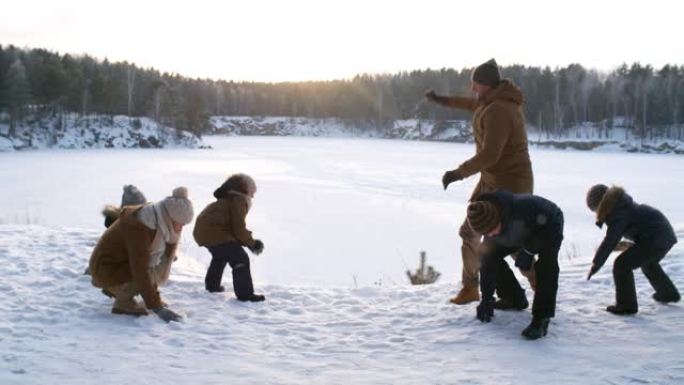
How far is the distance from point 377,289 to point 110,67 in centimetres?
8151

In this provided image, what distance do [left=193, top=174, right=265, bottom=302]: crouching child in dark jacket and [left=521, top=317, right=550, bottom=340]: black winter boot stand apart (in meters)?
2.53

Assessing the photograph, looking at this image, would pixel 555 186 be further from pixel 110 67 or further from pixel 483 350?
pixel 110 67

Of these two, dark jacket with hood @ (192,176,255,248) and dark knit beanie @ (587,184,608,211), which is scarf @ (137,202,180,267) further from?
dark knit beanie @ (587,184,608,211)

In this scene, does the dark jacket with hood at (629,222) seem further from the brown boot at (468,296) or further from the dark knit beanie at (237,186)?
the dark knit beanie at (237,186)

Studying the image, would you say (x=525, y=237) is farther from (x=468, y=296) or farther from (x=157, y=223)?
(x=157, y=223)

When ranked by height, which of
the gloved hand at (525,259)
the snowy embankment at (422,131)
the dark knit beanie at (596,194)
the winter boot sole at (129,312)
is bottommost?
the winter boot sole at (129,312)

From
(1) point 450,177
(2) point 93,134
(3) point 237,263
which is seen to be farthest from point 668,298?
(2) point 93,134

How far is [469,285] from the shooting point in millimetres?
5188

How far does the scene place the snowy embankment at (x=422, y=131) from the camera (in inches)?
2408

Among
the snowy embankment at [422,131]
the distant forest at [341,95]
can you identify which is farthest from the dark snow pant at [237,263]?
the snowy embankment at [422,131]

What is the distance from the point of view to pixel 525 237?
13.8 ft

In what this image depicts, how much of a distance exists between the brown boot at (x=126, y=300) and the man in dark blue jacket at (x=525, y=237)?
2.80 meters

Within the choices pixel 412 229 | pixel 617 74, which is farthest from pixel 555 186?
pixel 617 74

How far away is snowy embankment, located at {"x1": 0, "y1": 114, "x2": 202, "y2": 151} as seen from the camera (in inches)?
2095
